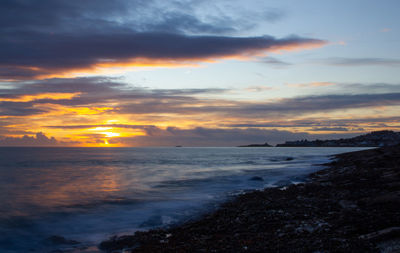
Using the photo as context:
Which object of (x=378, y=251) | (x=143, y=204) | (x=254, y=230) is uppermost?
(x=378, y=251)

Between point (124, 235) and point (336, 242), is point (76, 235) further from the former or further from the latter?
point (336, 242)

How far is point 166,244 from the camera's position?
422 inches

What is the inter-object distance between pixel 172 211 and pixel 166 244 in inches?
306

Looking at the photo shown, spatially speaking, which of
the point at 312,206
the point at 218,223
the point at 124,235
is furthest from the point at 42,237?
the point at 312,206

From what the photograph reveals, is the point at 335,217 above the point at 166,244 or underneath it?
above

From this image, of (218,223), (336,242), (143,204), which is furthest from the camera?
(143,204)

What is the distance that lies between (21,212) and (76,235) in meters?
7.69

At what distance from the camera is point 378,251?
22.8 feet

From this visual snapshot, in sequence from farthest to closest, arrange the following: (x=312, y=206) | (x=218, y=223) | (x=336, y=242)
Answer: (x=312, y=206) < (x=218, y=223) < (x=336, y=242)

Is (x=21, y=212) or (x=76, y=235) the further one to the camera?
(x=21, y=212)

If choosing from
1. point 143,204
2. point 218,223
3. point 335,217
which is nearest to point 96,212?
point 143,204

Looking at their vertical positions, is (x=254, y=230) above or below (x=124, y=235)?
above

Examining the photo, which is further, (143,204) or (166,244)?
(143,204)

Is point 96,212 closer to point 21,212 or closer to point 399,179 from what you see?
point 21,212
